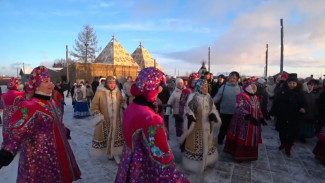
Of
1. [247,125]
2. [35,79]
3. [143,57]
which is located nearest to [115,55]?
[143,57]

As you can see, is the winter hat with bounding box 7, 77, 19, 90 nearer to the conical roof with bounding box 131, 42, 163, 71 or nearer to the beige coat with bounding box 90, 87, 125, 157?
the beige coat with bounding box 90, 87, 125, 157

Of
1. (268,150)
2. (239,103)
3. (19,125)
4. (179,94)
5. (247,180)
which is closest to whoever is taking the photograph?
(19,125)

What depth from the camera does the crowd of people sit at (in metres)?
1.82

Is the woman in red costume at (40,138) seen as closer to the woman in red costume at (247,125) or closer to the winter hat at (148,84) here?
the winter hat at (148,84)

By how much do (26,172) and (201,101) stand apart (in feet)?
9.05

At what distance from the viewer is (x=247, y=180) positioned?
373 centimetres

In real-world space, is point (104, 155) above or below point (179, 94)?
below

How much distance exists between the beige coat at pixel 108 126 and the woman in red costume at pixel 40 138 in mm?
1918

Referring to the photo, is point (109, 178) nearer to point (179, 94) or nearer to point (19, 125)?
point (19, 125)

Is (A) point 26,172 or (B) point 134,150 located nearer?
(B) point 134,150

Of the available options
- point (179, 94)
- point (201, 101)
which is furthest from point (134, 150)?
point (179, 94)

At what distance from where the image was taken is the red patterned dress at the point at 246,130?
4320 millimetres

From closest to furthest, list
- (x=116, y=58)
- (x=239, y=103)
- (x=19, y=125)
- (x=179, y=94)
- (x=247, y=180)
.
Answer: (x=19, y=125) < (x=247, y=180) < (x=239, y=103) < (x=179, y=94) < (x=116, y=58)

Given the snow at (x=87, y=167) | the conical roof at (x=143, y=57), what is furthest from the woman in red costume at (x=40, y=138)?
the conical roof at (x=143, y=57)
